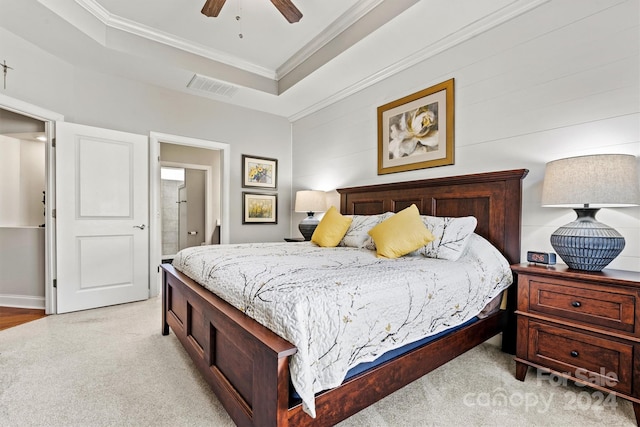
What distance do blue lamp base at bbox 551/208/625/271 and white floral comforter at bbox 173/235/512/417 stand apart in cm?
43

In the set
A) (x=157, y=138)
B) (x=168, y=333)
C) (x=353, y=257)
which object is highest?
(x=157, y=138)

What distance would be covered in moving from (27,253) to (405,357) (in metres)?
Answer: 4.27

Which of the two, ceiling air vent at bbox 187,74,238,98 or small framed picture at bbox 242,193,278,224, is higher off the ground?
ceiling air vent at bbox 187,74,238,98

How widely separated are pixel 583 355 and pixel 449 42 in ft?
8.66

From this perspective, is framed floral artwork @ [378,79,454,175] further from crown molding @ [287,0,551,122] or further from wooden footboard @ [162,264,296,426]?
wooden footboard @ [162,264,296,426]

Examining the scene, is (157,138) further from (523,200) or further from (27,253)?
(523,200)

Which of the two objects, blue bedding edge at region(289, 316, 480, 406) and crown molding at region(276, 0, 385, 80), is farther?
crown molding at region(276, 0, 385, 80)

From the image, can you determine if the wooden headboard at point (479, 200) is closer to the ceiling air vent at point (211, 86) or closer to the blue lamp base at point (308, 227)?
the blue lamp base at point (308, 227)

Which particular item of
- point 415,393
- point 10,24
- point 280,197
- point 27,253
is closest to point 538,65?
point 415,393

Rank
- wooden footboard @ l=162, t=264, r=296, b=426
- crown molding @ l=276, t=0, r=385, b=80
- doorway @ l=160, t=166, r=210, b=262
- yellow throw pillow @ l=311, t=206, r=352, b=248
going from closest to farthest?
1. wooden footboard @ l=162, t=264, r=296, b=426
2. crown molding @ l=276, t=0, r=385, b=80
3. yellow throw pillow @ l=311, t=206, r=352, b=248
4. doorway @ l=160, t=166, r=210, b=262

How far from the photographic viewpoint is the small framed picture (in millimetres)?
4555

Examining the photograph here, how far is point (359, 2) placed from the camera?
8.85ft

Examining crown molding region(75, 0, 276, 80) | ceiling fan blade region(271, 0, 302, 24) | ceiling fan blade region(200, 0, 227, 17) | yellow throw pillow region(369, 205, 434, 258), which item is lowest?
yellow throw pillow region(369, 205, 434, 258)

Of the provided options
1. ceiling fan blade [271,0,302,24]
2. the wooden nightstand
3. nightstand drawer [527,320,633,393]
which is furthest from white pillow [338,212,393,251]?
ceiling fan blade [271,0,302,24]
